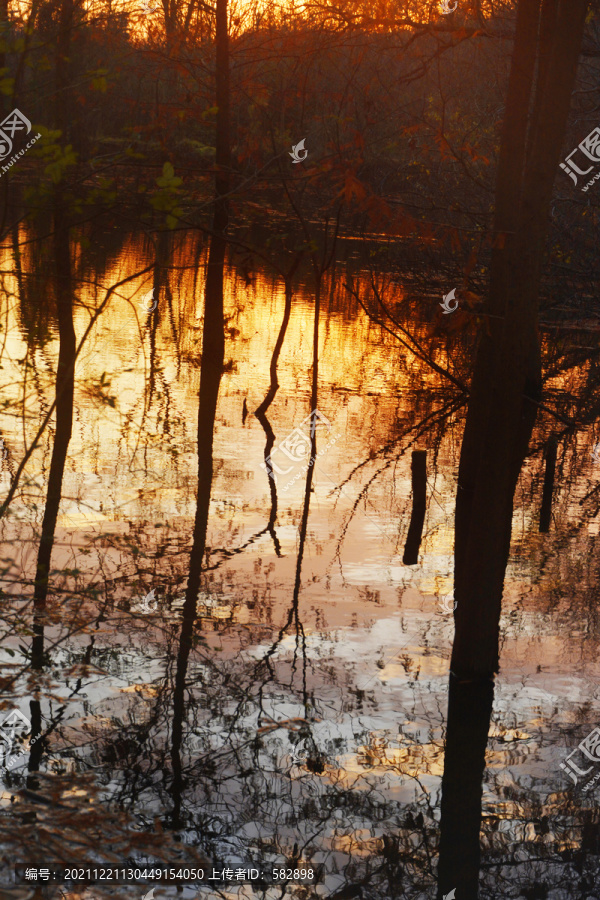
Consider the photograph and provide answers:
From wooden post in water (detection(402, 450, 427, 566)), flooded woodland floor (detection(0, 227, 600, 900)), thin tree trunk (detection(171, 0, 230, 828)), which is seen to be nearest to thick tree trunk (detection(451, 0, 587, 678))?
flooded woodland floor (detection(0, 227, 600, 900))

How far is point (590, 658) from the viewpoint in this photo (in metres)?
8.33

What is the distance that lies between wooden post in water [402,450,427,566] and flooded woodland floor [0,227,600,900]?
0.51ft

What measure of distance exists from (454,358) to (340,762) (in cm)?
1555

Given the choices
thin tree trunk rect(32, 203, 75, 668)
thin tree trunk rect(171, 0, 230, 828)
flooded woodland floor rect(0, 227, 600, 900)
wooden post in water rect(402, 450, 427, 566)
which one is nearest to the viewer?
flooded woodland floor rect(0, 227, 600, 900)

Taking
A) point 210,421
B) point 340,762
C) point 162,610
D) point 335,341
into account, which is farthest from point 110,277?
point 340,762

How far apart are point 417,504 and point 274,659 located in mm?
3352

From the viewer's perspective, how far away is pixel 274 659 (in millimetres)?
7691
